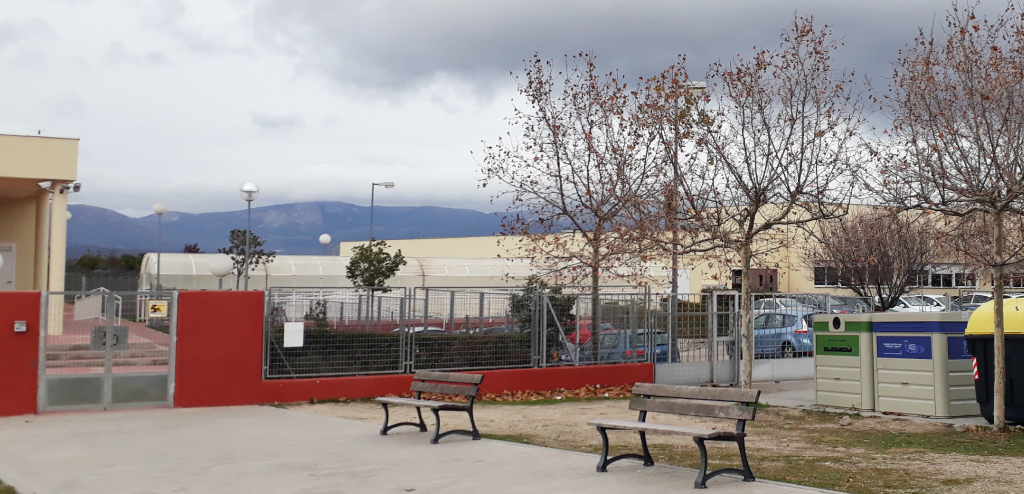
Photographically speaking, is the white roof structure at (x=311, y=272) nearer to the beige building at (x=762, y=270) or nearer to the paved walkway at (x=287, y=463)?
the beige building at (x=762, y=270)

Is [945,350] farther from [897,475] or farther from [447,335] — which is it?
[447,335]

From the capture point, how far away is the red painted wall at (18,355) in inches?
507

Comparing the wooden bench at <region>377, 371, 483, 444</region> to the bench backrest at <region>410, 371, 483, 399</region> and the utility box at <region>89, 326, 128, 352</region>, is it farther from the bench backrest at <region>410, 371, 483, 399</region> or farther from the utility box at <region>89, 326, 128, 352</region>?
the utility box at <region>89, 326, 128, 352</region>

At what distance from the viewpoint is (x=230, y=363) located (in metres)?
14.4

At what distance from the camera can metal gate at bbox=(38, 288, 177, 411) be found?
13.2 metres

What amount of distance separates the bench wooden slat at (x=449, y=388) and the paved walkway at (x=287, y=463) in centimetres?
54

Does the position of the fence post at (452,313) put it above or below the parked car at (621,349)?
above

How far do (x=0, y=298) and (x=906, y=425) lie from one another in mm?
12466

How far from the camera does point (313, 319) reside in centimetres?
1515

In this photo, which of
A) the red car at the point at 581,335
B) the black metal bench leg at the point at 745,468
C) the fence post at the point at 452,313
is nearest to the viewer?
the black metal bench leg at the point at 745,468

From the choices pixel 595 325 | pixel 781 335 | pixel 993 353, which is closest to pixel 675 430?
pixel 993 353

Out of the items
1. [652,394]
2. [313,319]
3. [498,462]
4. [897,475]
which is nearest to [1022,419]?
[897,475]

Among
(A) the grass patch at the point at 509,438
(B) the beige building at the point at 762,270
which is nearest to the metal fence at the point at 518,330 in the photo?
(B) the beige building at the point at 762,270

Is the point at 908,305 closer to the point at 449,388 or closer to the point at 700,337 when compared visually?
the point at 700,337
